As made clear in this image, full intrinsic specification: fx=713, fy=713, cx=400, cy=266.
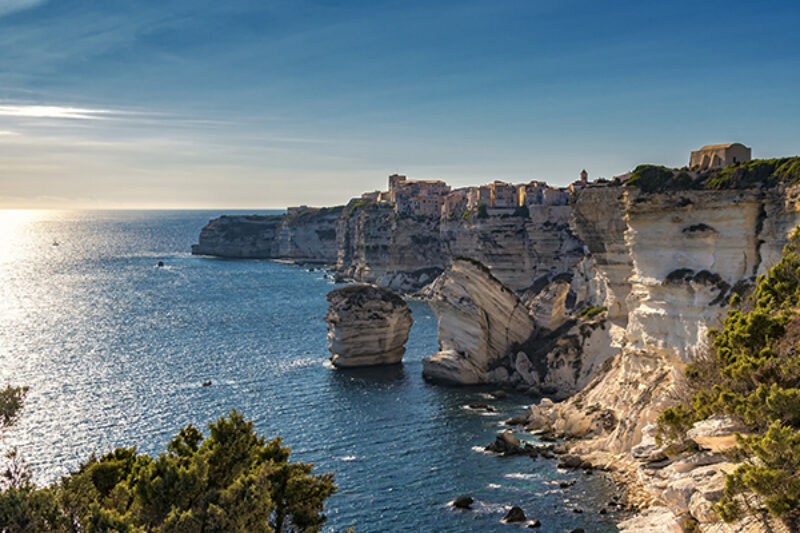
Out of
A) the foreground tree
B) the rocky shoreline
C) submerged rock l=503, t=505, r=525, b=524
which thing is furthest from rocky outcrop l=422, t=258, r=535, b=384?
the foreground tree

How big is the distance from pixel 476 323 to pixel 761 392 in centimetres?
4426

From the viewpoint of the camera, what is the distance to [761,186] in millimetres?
39844

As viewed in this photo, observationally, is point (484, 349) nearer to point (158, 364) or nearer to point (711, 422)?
point (158, 364)

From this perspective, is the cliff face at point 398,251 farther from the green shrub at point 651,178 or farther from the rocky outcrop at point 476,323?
the green shrub at point 651,178

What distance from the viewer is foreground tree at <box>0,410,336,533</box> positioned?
1852cm

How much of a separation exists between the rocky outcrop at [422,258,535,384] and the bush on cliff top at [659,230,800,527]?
32.5m

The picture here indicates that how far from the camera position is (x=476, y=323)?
67.4 metres

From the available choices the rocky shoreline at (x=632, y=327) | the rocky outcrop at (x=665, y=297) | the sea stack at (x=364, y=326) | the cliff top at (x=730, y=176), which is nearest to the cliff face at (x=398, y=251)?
the rocky shoreline at (x=632, y=327)

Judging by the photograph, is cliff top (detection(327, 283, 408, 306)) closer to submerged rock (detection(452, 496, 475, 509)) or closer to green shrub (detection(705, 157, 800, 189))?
submerged rock (detection(452, 496, 475, 509))

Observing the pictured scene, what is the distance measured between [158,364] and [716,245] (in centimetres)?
5683

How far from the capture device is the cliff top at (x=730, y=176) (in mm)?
40334

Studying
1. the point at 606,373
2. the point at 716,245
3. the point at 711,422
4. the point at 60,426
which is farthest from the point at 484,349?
the point at 711,422

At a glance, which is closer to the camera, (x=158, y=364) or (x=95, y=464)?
(x=95, y=464)

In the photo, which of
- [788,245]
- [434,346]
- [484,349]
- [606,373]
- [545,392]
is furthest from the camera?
[434,346]
